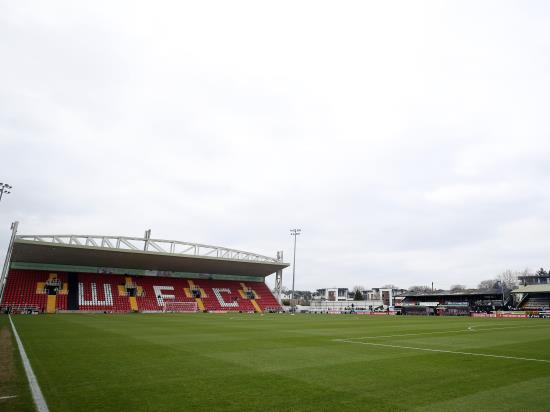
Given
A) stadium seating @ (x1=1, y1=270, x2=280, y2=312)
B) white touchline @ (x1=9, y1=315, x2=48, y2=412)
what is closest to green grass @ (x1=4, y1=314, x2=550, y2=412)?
white touchline @ (x1=9, y1=315, x2=48, y2=412)

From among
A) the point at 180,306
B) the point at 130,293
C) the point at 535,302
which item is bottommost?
the point at 180,306

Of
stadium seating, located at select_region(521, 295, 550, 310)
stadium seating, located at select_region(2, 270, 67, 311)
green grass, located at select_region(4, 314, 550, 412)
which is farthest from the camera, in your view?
stadium seating, located at select_region(521, 295, 550, 310)

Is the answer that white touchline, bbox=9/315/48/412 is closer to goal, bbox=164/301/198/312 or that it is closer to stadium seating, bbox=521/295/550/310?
goal, bbox=164/301/198/312

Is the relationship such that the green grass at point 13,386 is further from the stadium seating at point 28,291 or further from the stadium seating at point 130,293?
the stadium seating at point 130,293

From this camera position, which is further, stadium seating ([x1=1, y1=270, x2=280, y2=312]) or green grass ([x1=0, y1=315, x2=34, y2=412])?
stadium seating ([x1=1, y1=270, x2=280, y2=312])

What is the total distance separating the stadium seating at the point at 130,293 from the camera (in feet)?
184

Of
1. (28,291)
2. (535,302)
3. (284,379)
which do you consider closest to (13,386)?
(284,379)

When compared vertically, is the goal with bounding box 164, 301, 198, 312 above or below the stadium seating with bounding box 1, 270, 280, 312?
below

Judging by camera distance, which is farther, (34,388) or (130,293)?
(130,293)

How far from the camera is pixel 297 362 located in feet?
40.7

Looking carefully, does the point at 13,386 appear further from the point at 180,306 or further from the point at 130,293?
the point at 180,306

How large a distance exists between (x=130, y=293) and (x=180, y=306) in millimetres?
8913

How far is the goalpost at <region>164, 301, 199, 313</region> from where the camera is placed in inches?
2569

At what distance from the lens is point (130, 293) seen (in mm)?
64625
